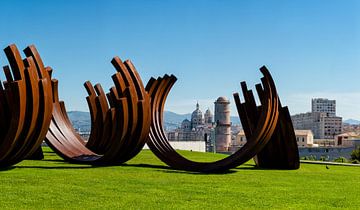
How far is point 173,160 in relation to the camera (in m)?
14.2

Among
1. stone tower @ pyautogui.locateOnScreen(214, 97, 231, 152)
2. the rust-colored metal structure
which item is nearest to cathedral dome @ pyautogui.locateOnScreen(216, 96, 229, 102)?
stone tower @ pyautogui.locateOnScreen(214, 97, 231, 152)

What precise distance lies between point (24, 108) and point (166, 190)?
3967 millimetres

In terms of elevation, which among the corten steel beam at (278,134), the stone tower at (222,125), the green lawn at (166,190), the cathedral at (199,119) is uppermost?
the cathedral at (199,119)

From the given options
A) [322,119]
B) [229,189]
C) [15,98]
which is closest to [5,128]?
[15,98]

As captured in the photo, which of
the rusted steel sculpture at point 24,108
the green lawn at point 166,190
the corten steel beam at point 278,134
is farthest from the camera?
the corten steel beam at point 278,134

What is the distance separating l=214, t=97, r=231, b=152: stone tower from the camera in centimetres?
8419

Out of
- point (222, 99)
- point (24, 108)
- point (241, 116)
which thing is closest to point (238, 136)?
point (222, 99)

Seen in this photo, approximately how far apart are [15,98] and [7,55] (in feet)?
3.42

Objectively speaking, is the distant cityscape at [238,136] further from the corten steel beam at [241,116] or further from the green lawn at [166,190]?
the green lawn at [166,190]

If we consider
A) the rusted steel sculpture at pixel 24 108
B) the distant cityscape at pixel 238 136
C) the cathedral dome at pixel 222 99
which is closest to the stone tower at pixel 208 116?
the distant cityscape at pixel 238 136

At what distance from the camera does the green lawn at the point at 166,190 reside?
25.8ft

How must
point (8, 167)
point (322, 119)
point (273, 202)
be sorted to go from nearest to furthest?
1. point (273, 202)
2. point (8, 167)
3. point (322, 119)

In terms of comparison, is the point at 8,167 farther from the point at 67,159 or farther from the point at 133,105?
the point at 133,105

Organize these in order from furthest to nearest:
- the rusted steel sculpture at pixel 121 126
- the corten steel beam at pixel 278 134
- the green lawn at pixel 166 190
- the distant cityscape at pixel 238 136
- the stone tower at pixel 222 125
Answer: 1. the stone tower at pixel 222 125
2. the distant cityscape at pixel 238 136
3. the corten steel beam at pixel 278 134
4. the rusted steel sculpture at pixel 121 126
5. the green lawn at pixel 166 190
